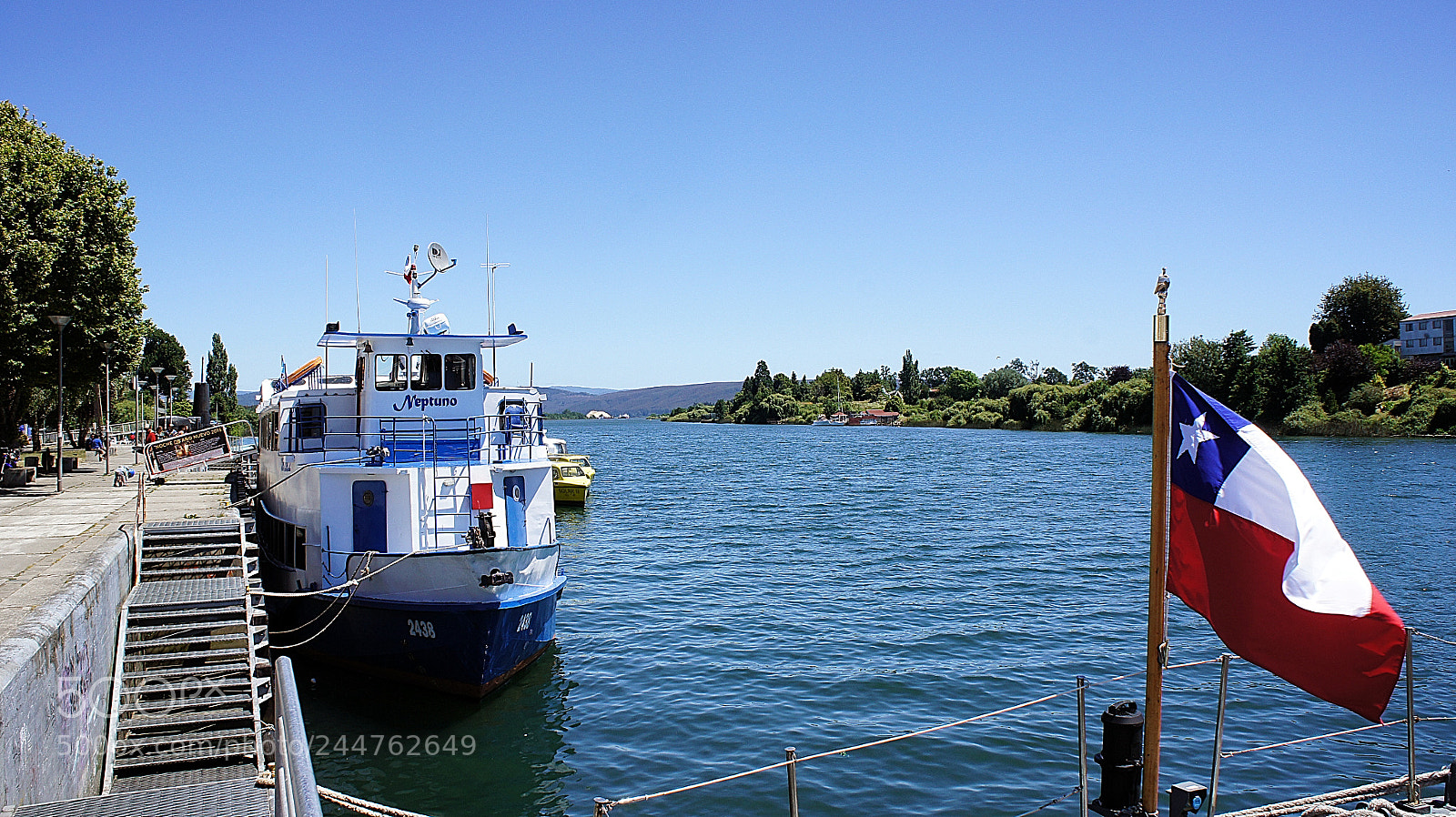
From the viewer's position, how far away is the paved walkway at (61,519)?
1035 cm

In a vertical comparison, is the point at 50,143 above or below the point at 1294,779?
above

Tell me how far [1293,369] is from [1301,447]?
87.9 ft

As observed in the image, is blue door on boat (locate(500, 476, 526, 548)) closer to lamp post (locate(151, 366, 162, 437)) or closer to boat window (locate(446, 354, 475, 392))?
boat window (locate(446, 354, 475, 392))

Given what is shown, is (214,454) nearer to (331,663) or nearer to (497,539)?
(331,663)

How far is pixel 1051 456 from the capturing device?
7562 centimetres

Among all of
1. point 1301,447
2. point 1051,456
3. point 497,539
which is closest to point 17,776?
point 497,539

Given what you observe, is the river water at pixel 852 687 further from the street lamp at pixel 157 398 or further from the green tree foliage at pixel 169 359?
the green tree foliage at pixel 169 359

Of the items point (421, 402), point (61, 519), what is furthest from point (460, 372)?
point (61, 519)

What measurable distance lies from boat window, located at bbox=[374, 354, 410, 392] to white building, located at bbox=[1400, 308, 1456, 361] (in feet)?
450

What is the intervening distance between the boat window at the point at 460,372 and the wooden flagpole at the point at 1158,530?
14.7 metres

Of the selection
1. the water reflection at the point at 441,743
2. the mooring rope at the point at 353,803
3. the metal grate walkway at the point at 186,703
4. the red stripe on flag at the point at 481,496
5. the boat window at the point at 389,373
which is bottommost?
the water reflection at the point at 441,743

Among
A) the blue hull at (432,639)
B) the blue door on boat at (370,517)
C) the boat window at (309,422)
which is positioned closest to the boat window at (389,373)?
the boat window at (309,422)

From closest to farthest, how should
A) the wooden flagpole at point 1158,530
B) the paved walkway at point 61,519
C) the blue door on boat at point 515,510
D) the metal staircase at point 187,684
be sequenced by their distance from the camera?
1. the wooden flagpole at point 1158,530
2. the metal staircase at point 187,684
3. the paved walkway at point 61,519
4. the blue door on boat at point 515,510

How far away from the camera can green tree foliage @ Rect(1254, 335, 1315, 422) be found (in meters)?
99.4
